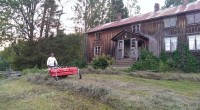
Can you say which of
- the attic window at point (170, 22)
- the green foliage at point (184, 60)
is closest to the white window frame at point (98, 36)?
the attic window at point (170, 22)

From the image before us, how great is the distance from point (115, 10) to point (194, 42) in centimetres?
2768

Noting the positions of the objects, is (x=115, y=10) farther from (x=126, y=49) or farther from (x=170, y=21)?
(x=170, y=21)

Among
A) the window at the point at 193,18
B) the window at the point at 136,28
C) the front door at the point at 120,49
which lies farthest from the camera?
the front door at the point at 120,49

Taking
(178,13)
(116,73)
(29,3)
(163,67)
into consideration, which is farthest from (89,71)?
(29,3)

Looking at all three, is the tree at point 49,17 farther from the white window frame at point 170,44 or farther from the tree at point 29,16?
the white window frame at point 170,44

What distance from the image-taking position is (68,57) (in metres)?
33.9

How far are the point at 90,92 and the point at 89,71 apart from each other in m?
11.1

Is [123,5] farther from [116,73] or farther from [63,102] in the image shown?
[63,102]

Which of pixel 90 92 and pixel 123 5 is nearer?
pixel 90 92

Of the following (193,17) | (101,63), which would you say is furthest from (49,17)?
(193,17)

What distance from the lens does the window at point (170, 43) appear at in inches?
998

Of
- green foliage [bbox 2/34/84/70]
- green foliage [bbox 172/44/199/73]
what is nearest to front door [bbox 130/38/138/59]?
green foliage [bbox 172/44/199/73]

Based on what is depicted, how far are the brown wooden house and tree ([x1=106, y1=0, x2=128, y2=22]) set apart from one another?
15778mm

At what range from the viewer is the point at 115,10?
50.0 m
